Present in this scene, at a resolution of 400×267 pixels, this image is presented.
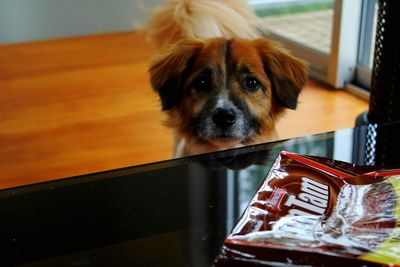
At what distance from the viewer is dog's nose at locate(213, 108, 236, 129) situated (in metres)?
1.18

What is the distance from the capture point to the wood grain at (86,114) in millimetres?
1938

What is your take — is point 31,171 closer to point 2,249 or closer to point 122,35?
point 2,249

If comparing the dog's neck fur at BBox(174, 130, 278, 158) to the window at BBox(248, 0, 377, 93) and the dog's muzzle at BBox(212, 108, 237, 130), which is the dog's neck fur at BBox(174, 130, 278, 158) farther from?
the window at BBox(248, 0, 377, 93)

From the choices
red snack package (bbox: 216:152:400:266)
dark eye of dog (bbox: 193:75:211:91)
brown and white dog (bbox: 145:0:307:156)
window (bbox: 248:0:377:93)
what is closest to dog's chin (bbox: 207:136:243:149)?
brown and white dog (bbox: 145:0:307:156)

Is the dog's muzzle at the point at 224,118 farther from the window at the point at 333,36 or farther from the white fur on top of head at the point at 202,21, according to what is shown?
the window at the point at 333,36

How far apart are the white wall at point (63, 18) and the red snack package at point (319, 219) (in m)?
2.81

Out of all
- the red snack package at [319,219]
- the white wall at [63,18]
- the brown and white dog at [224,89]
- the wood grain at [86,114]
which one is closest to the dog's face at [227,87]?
the brown and white dog at [224,89]

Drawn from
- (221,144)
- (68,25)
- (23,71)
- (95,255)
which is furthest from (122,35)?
(95,255)

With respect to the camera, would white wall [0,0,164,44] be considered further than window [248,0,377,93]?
Yes

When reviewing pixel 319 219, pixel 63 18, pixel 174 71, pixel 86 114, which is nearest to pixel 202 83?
pixel 174 71

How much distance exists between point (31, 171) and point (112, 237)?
1232 mm

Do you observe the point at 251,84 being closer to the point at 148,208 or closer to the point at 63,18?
the point at 148,208

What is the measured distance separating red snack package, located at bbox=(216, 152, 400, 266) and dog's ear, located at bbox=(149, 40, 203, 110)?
1.87 feet

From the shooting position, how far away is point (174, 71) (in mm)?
1317
